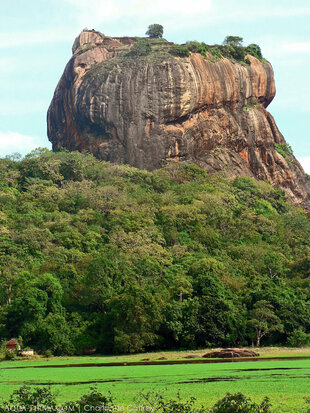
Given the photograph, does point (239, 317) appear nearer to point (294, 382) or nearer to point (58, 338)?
point (58, 338)

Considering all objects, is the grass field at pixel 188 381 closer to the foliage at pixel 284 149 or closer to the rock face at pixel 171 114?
the rock face at pixel 171 114

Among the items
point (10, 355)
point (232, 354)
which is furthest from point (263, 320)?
point (10, 355)

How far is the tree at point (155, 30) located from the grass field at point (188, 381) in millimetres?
63736

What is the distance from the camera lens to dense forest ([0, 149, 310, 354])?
37.3 m

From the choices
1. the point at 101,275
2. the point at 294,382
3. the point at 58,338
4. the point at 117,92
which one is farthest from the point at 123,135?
the point at 294,382

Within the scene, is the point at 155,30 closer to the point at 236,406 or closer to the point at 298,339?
the point at 298,339

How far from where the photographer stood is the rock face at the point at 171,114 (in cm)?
7075

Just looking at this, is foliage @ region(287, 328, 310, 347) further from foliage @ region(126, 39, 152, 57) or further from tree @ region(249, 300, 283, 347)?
foliage @ region(126, 39, 152, 57)

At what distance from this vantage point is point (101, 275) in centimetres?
4041

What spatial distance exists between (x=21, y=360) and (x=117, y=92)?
43219mm

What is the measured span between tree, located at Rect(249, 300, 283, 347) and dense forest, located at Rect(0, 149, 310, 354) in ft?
0.31

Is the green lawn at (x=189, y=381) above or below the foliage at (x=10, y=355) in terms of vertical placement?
above

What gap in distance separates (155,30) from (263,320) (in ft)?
181

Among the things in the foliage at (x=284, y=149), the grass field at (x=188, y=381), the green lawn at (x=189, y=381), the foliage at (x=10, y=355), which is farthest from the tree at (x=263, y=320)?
the foliage at (x=284, y=149)
